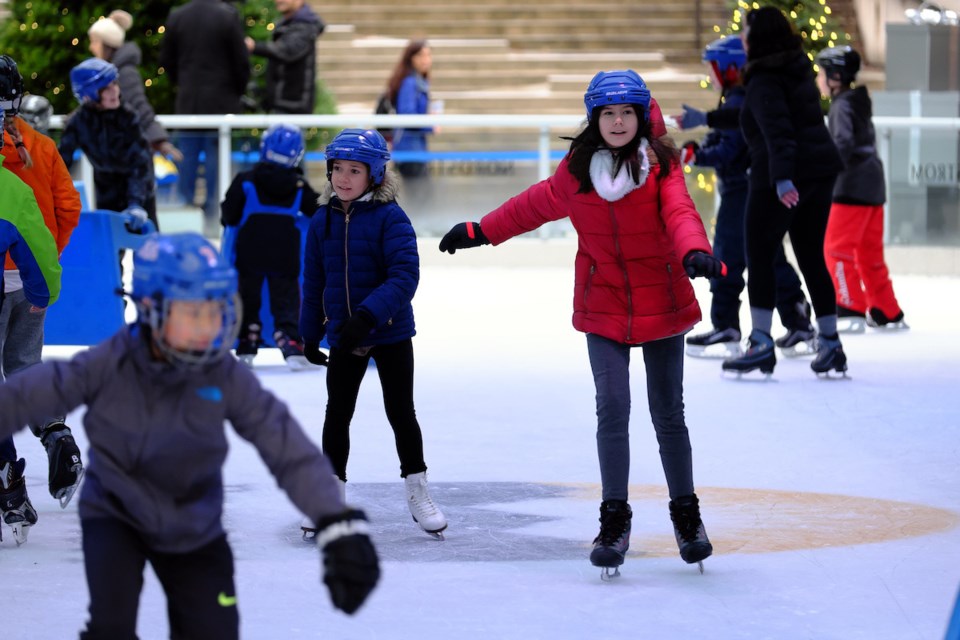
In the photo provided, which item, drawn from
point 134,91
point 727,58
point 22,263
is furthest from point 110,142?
point 22,263

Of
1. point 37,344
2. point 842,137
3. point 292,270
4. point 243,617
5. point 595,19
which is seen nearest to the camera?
point 243,617

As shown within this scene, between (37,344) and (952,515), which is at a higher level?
(37,344)

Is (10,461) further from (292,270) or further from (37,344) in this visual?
(292,270)

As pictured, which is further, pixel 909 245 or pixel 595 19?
pixel 595 19

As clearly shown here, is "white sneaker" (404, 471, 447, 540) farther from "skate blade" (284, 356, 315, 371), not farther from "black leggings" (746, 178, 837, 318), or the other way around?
"skate blade" (284, 356, 315, 371)

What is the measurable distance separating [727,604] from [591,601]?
35 centimetres

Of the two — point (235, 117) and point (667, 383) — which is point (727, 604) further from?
point (235, 117)

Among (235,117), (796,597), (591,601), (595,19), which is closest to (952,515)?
(796,597)

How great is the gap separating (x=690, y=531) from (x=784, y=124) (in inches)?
155

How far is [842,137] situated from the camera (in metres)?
10.8

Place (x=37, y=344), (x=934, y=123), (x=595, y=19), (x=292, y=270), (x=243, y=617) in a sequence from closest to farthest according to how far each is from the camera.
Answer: (x=243, y=617), (x=37, y=344), (x=292, y=270), (x=934, y=123), (x=595, y=19)

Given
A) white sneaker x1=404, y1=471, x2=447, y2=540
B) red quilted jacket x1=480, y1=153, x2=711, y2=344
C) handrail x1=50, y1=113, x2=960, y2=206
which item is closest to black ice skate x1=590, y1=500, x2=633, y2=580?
red quilted jacket x1=480, y1=153, x2=711, y2=344

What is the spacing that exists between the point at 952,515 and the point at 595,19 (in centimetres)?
1761

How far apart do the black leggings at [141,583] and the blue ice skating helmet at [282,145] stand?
596cm
